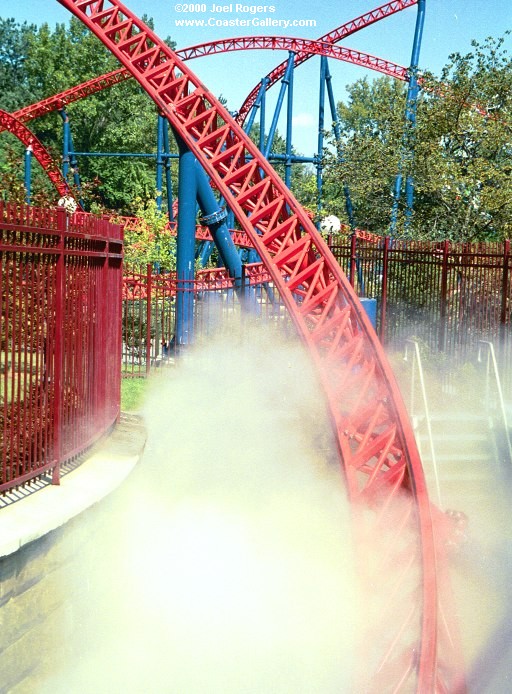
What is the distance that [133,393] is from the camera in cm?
1091

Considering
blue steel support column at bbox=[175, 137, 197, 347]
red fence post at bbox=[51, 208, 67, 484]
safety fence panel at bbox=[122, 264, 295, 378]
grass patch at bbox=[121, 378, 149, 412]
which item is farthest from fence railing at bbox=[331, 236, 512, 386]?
red fence post at bbox=[51, 208, 67, 484]

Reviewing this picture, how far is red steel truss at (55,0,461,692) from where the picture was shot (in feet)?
20.1

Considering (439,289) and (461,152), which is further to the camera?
(461,152)

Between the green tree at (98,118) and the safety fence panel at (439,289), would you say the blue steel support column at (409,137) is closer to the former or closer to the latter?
the safety fence panel at (439,289)

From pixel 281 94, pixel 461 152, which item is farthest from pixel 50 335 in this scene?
pixel 281 94

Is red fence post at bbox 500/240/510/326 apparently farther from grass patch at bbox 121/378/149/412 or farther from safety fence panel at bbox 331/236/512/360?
grass patch at bbox 121/378/149/412

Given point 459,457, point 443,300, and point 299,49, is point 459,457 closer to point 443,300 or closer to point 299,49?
point 443,300

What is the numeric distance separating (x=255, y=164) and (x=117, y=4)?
17.2 ft

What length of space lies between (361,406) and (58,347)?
4573 mm

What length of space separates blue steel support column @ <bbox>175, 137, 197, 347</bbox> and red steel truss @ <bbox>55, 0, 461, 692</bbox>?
4.76 ft

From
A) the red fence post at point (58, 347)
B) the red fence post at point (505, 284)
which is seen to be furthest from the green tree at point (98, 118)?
the red fence post at point (58, 347)

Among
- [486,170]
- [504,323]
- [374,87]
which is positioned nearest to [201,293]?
[504,323]

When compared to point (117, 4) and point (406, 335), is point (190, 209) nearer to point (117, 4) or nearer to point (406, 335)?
point (117, 4)

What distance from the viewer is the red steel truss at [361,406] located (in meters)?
6.13
